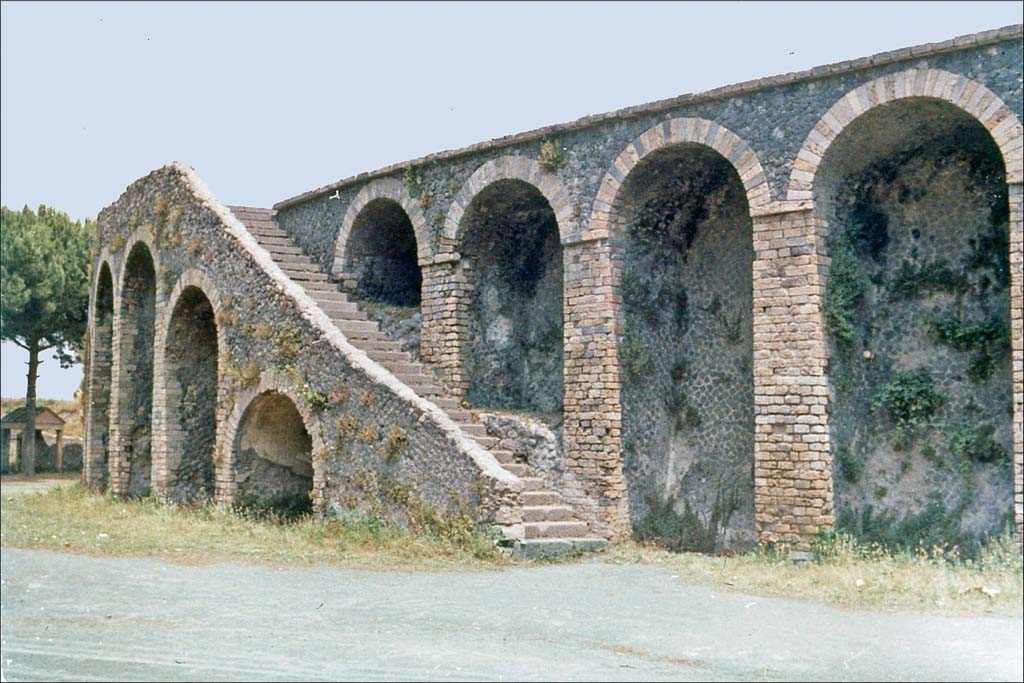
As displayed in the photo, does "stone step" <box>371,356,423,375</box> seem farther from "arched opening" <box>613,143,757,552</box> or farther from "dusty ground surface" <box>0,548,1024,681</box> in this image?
"dusty ground surface" <box>0,548,1024,681</box>

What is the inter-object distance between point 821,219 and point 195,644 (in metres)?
7.89

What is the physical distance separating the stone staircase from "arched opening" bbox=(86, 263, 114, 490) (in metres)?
4.39

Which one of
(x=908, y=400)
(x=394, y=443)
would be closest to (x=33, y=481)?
(x=394, y=443)

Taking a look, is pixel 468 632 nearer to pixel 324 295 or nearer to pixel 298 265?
pixel 324 295

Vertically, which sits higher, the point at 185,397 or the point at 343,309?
the point at 343,309

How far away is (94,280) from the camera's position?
75.2 feet

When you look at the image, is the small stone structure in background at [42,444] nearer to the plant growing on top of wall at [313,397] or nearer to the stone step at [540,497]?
the plant growing on top of wall at [313,397]

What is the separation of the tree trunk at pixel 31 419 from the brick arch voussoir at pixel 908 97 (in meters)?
25.1

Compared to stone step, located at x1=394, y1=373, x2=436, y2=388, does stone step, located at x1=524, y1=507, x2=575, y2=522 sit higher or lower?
lower

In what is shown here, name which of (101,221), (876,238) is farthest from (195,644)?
(101,221)

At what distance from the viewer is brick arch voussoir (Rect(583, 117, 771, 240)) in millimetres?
12336

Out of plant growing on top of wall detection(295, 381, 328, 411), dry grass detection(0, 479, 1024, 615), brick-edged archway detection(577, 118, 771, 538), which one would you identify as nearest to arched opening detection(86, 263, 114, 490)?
dry grass detection(0, 479, 1024, 615)

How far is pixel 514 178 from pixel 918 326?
542 cm

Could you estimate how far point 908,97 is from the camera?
36.7ft
